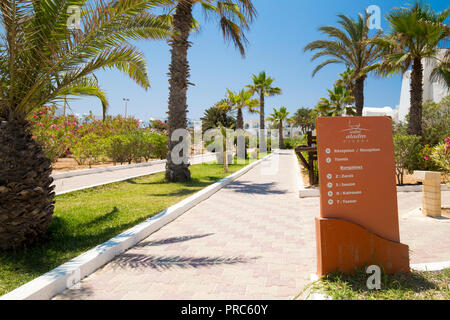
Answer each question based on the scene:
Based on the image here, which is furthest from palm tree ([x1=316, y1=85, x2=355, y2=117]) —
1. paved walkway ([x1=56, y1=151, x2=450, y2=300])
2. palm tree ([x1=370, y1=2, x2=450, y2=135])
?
paved walkway ([x1=56, y1=151, x2=450, y2=300])

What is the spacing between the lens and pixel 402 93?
2842cm

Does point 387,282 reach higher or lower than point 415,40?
lower

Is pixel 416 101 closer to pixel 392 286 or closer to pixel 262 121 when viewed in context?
pixel 392 286

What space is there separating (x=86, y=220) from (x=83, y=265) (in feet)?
8.02

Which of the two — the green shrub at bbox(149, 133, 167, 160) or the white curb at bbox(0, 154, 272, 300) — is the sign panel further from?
the green shrub at bbox(149, 133, 167, 160)

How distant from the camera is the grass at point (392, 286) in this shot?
2.70m

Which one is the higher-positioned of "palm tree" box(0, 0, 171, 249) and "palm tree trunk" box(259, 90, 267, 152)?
"palm tree trunk" box(259, 90, 267, 152)

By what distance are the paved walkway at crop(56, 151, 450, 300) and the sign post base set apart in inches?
16.5

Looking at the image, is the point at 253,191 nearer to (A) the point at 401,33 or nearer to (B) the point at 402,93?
(A) the point at 401,33

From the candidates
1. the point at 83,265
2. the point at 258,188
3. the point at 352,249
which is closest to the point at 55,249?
the point at 83,265

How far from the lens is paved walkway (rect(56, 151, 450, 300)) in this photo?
306cm

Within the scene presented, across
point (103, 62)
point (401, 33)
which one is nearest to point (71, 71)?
Answer: point (103, 62)

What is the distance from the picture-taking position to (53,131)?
1386 cm

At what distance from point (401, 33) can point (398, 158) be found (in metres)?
5.63
